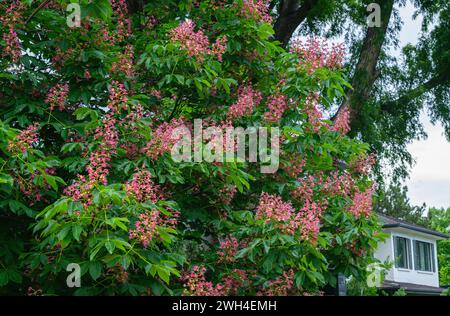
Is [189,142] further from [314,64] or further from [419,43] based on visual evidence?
[419,43]

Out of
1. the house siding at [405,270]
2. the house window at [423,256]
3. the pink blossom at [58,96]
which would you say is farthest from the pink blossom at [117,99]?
the house window at [423,256]

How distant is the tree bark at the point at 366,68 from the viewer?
1277cm

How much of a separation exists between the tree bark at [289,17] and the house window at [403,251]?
16.7 m

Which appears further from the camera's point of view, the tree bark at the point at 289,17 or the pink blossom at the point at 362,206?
the tree bark at the point at 289,17

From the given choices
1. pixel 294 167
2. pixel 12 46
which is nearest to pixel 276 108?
pixel 294 167

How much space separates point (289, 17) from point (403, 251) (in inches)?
702

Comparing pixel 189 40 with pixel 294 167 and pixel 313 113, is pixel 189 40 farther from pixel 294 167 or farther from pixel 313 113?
pixel 294 167

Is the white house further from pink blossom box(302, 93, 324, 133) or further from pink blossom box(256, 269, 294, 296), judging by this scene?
pink blossom box(256, 269, 294, 296)

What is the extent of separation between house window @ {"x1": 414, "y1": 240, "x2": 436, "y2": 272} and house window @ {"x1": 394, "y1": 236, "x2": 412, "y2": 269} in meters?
0.74

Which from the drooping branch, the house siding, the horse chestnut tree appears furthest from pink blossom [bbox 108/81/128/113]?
the house siding

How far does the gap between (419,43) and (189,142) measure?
10884mm

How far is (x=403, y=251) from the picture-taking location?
27.8 m

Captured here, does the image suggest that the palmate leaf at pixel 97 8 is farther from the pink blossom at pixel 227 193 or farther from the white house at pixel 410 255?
the white house at pixel 410 255

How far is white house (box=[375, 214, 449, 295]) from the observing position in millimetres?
26484
